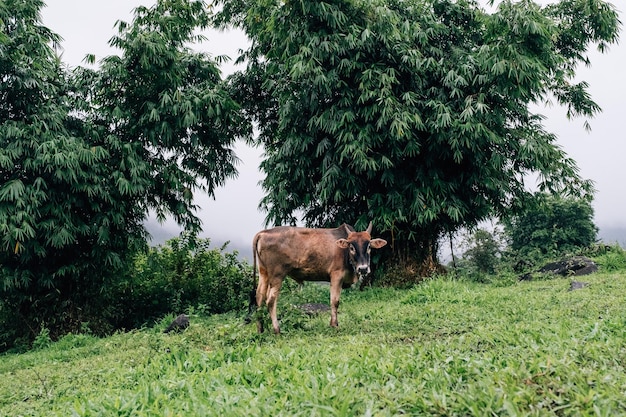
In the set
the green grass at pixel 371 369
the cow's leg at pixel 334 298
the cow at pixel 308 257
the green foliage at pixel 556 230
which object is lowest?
the green grass at pixel 371 369

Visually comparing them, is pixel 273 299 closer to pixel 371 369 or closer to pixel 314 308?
pixel 371 369

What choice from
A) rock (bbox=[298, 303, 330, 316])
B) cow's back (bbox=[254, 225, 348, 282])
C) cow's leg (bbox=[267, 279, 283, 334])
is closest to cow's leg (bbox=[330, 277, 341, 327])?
cow's back (bbox=[254, 225, 348, 282])

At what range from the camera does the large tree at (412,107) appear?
1137 cm

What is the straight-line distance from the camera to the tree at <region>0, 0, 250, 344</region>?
10594 mm

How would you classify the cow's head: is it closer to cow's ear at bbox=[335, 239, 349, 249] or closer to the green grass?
cow's ear at bbox=[335, 239, 349, 249]

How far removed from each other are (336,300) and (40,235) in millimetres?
6860

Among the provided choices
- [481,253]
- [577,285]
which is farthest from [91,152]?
[481,253]

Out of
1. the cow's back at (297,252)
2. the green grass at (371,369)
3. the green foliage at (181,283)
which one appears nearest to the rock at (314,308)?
Answer: the green grass at (371,369)

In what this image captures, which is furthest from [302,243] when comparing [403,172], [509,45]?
[509,45]

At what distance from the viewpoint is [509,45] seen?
11078 millimetres

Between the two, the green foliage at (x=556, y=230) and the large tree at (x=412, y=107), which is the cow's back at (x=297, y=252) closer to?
the large tree at (x=412, y=107)

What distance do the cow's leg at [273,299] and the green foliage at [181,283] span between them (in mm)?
6821

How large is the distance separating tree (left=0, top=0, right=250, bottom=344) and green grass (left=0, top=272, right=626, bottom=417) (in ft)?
11.1

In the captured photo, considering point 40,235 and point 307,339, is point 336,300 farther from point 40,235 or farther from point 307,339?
point 40,235
